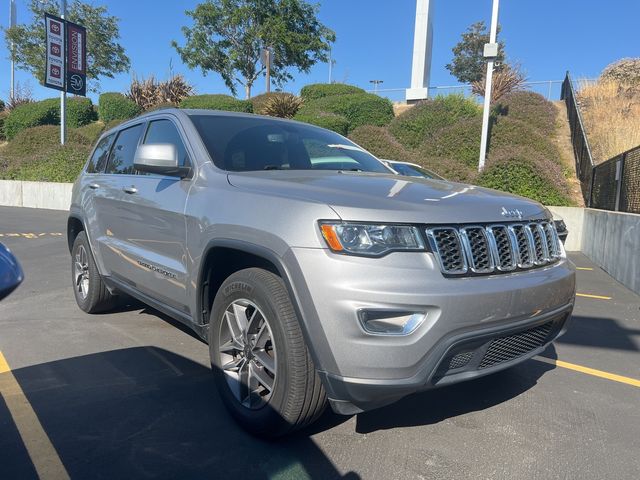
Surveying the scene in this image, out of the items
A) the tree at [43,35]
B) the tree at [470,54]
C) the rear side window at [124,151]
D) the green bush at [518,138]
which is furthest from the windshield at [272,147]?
the tree at [470,54]

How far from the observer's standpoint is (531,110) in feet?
64.8

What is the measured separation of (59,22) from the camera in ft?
58.1

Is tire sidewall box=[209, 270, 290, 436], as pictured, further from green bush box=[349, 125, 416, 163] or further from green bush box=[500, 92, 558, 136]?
green bush box=[500, 92, 558, 136]

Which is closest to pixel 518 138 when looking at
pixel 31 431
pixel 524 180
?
pixel 524 180

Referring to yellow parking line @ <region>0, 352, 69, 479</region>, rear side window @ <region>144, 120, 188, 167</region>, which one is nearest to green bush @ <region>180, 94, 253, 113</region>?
rear side window @ <region>144, 120, 188, 167</region>

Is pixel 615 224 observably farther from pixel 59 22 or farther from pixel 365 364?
pixel 59 22

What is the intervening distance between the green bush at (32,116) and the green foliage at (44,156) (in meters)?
2.68

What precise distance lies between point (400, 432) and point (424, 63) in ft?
83.0

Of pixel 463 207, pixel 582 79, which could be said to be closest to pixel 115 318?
pixel 463 207

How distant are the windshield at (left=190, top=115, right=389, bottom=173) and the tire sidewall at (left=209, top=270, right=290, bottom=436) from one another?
2.78ft

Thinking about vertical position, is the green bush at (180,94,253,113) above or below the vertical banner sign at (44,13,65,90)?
below

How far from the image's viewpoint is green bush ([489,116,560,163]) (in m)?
16.0

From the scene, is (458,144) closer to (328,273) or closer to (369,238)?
(369,238)

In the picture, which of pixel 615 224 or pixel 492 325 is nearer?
pixel 492 325
